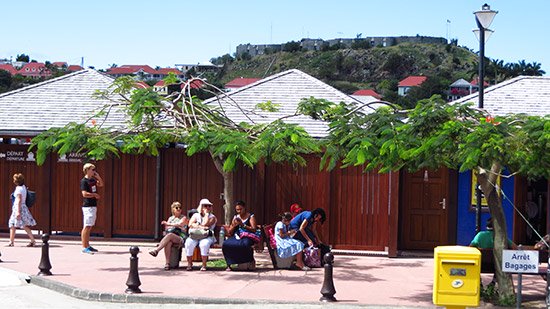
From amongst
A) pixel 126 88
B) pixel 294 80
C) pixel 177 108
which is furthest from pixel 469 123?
pixel 294 80

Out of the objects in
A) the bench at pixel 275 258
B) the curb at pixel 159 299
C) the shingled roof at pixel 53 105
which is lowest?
the curb at pixel 159 299

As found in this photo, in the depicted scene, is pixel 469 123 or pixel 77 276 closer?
pixel 469 123

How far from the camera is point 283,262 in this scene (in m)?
15.5

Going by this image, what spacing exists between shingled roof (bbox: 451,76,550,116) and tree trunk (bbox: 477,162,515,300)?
6.35 metres

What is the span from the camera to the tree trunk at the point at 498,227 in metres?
12.4

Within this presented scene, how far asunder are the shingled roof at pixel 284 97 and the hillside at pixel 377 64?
106 meters

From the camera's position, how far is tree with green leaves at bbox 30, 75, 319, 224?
14719 millimetres

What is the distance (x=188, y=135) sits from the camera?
15.4 metres

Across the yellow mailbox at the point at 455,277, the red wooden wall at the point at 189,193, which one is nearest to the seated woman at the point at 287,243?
the red wooden wall at the point at 189,193

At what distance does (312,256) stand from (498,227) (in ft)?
13.5

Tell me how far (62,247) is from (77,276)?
4.26 metres

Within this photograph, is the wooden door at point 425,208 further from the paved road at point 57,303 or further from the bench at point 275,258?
the paved road at point 57,303

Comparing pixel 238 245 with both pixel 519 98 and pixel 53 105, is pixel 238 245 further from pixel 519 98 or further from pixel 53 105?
pixel 519 98

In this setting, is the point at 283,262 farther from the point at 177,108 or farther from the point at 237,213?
the point at 177,108
